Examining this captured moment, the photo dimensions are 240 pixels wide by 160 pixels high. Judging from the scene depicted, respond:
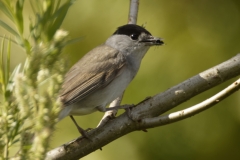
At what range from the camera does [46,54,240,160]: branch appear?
190cm

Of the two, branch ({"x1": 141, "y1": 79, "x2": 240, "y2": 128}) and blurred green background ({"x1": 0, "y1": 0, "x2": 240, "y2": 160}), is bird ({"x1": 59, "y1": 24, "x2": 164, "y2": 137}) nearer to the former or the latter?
blurred green background ({"x1": 0, "y1": 0, "x2": 240, "y2": 160})

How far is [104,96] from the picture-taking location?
117 inches

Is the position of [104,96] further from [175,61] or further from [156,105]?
[156,105]

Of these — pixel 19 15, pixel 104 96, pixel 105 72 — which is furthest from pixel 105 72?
pixel 19 15

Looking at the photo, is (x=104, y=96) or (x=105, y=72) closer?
(x=104, y=96)

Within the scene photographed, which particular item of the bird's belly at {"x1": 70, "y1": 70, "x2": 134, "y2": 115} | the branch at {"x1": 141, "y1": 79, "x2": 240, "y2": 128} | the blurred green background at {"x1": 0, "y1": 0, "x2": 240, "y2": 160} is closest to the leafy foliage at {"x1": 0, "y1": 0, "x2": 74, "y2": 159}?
the branch at {"x1": 141, "y1": 79, "x2": 240, "y2": 128}

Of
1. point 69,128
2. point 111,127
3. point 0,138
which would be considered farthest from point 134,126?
point 0,138

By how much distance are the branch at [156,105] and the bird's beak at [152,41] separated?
0.74 metres

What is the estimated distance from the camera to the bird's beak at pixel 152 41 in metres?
2.69

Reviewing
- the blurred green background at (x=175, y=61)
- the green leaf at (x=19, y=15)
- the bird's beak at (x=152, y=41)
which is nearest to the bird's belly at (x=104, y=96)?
the blurred green background at (x=175, y=61)

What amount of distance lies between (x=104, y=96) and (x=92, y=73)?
0.74 ft

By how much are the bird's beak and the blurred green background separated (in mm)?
79

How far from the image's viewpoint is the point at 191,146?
217 centimetres

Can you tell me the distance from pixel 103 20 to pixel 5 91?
1871 mm
